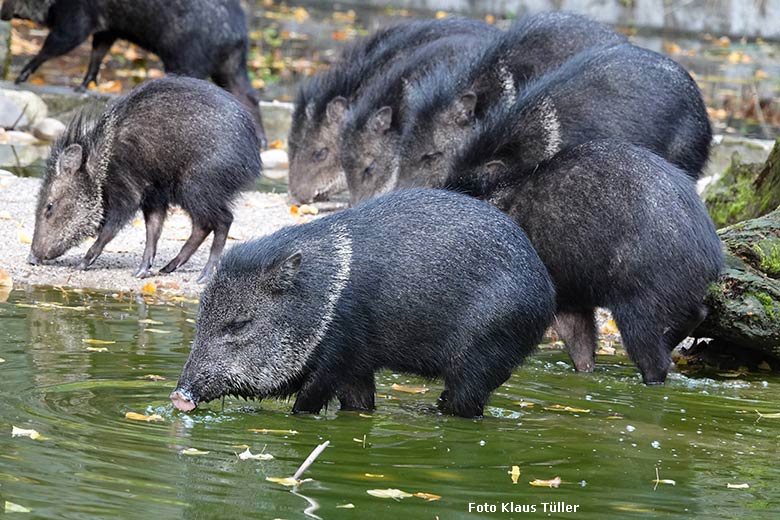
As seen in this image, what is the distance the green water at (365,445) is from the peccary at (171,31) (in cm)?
678

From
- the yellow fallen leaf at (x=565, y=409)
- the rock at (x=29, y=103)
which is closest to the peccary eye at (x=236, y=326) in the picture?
the yellow fallen leaf at (x=565, y=409)

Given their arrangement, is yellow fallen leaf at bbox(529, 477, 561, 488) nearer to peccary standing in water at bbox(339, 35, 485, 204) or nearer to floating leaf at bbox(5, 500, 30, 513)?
floating leaf at bbox(5, 500, 30, 513)

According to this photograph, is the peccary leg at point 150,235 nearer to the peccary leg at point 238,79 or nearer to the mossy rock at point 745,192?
the mossy rock at point 745,192

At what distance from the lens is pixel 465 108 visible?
8.70 m

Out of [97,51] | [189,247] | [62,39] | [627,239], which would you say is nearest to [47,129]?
[62,39]

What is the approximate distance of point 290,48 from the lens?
1866 centimetres

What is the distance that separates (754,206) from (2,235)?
188 inches

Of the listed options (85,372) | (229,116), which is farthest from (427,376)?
(229,116)

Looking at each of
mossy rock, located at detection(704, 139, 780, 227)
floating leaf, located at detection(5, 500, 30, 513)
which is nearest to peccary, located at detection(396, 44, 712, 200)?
mossy rock, located at detection(704, 139, 780, 227)

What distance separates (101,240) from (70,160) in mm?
515

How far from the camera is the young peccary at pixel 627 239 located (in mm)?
6188

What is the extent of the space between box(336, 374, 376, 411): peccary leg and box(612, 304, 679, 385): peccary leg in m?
1.51

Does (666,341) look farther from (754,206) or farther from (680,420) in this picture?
(754,206)

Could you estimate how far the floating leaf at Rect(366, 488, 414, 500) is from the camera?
4039 mm
